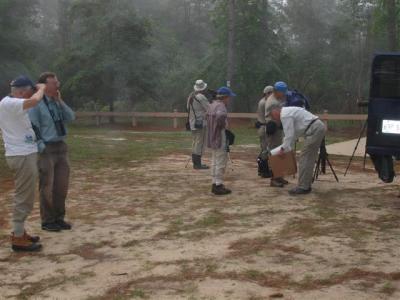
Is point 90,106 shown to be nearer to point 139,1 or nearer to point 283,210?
point 139,1

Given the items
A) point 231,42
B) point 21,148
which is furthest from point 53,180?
point 231,42

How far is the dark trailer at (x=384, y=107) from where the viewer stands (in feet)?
23.1

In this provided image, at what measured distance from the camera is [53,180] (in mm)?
6152

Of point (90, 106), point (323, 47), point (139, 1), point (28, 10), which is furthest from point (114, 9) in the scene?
point (139, 1)

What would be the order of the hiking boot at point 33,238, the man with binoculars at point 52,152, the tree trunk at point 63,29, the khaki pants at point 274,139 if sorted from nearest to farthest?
the hiking boot at point 33,238 < the man with binoculars at point 52,152 < the khaki pants at point 274,139 < the tree trunk at point 63,29

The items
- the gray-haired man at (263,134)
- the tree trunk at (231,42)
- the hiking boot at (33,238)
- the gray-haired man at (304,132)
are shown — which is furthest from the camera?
the tree trunk at (231,42)

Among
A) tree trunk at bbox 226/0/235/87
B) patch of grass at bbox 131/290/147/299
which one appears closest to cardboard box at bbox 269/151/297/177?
patch of grass at bbox 131/290/147/299

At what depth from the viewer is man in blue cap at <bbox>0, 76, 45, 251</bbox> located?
5.29 meters

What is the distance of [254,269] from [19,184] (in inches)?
97.8

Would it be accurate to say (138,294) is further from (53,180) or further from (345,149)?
(345,149)

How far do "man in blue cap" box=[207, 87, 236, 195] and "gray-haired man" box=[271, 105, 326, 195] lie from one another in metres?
0.77

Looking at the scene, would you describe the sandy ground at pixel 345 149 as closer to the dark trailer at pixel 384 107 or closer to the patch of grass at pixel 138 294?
the dark trailer at pixel 384 107

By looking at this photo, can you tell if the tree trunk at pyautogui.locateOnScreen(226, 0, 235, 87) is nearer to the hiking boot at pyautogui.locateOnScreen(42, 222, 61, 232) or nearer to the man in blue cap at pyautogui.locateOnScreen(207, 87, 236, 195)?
the man in blue cap at pyautogui.locateOnScreen(207, 87, 236, 195)

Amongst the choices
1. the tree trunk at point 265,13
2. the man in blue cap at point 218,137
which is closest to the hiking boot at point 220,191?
the man in blue cap at point 218,137
